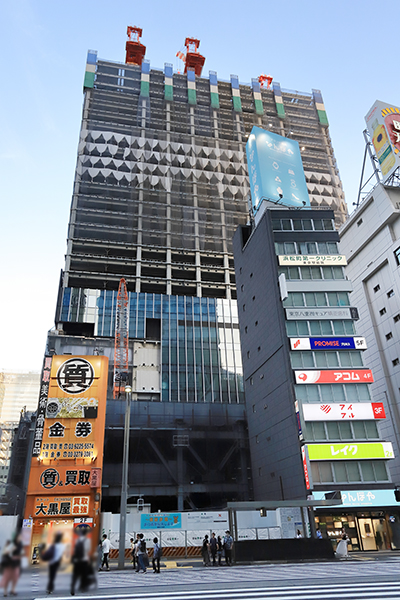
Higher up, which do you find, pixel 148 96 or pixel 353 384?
pixel 148 96

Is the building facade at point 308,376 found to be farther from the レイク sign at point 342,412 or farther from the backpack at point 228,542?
the backpack at point 228,542

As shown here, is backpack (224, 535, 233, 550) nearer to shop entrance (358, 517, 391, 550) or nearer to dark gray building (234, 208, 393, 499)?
dark gray building (234, 208, 393, 499)

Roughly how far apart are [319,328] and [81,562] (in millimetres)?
48362

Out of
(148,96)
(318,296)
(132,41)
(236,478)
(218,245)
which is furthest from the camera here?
(132,41)

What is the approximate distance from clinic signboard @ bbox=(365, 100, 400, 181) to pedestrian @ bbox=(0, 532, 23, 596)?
6579 cm

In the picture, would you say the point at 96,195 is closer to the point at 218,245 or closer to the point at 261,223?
the point at 218,245

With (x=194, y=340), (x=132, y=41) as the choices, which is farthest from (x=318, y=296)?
(x=132, y=41)

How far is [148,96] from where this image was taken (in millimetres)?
121562

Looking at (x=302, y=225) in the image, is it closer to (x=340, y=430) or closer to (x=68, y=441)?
(x=340, y=430)

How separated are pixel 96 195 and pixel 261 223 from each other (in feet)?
194

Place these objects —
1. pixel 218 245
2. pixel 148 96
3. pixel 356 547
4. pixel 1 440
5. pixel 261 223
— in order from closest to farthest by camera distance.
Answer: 1. pixel 356 547
2. pixel 261 223
3. pixel 1 440
4. pixel 218 245
5. pixel 148 96

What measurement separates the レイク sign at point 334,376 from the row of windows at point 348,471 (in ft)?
25.9

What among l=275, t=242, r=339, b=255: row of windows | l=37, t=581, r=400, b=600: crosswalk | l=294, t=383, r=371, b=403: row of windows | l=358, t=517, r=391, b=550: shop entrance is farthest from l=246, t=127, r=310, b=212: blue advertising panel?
l=37, t=581, r=400, b=600: crosswalk

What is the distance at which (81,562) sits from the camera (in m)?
2.73
